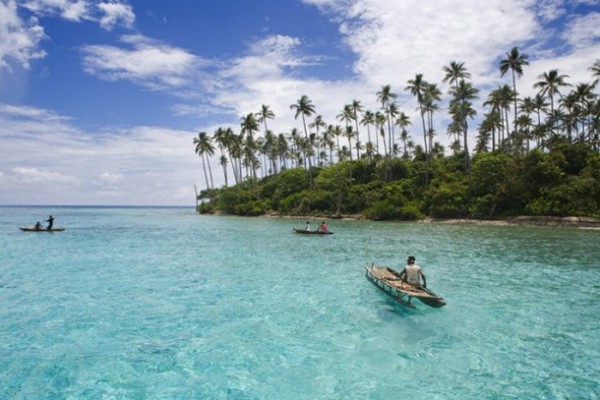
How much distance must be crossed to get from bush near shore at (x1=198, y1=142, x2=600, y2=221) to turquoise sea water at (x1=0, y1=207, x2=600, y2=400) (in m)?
32.9

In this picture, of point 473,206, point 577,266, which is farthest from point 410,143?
point 577,266

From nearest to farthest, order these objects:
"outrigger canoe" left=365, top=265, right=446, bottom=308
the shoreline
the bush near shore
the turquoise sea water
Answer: the turquoise sea water → "outrigger canoe" left=365, top=265, right=446, bottom=308 → the shoreline → the bush near shore

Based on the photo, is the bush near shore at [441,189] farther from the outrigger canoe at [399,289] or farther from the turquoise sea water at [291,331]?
the outrigger canoe at [399,289]

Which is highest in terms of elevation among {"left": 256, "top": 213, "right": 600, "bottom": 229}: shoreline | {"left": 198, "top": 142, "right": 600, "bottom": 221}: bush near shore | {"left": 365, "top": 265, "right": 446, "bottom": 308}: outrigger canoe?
{"left": 198, "top": 142, "right": 600, "bottom": 221}: bush near shore

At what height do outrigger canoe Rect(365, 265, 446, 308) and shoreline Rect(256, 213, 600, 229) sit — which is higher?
outrigger canoe Rect(365, 265, 446, 308)

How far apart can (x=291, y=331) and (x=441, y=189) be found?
5739cm

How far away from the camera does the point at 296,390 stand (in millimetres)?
9031

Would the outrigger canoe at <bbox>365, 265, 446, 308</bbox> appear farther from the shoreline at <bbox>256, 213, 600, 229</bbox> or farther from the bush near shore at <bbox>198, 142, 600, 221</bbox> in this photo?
the bush near shore at <bbox>198, 142, 600, 221</bbox>

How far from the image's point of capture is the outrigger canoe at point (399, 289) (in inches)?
552

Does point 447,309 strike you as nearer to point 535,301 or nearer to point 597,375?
point 535,301

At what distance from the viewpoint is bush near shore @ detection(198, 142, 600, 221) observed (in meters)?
53.5

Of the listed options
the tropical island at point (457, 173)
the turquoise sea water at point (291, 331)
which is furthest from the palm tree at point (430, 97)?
the turquoise sea water at point (291, 331)

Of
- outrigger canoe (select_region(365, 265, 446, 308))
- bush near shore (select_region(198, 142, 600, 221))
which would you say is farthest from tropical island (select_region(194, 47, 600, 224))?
outrigger canoe (select_region(365, 265, 446, 308))

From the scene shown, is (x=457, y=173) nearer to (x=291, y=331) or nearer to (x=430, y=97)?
(x=430, y=97)
